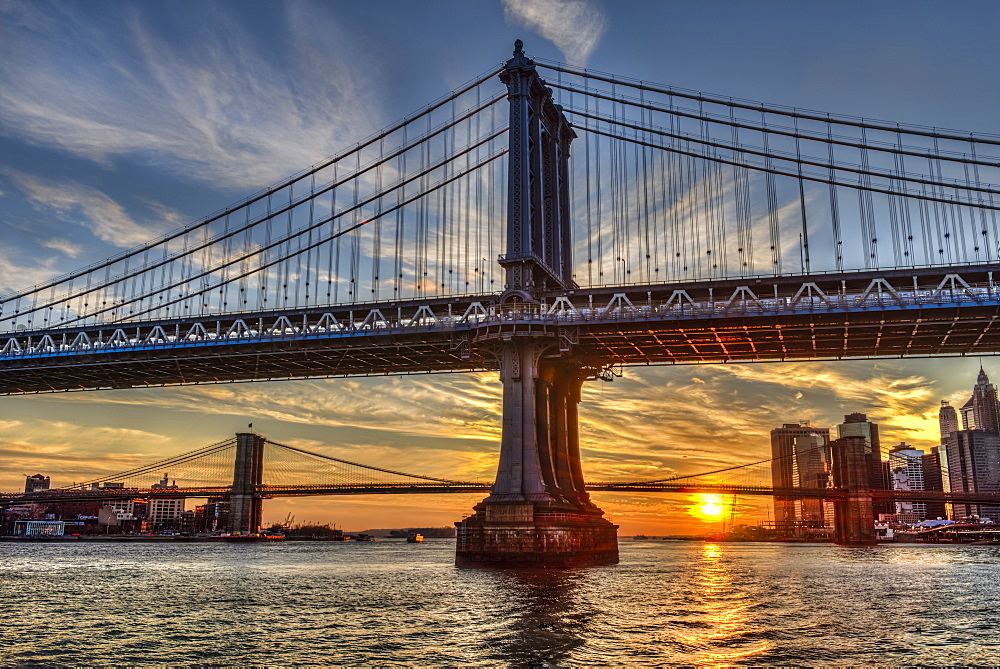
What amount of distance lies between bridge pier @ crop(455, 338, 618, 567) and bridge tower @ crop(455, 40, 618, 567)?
0.21 ft

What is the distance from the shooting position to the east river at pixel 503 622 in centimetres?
2570

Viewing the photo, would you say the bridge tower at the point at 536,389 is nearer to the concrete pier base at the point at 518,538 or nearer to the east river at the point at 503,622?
the concrete pier base at the point at 518,538

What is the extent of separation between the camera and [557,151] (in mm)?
71375

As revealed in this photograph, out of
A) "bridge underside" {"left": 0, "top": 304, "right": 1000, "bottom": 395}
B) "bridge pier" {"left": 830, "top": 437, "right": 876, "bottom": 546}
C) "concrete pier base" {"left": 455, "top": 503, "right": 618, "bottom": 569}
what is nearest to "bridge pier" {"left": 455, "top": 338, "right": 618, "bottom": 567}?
"concrete pier base" {"left": 455, "top": 503, "right": 618, "bottom": 569}

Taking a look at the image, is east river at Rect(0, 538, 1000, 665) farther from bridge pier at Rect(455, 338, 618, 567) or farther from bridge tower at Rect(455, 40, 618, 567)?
bridge tower at Rect(455, 40, 618, 567)

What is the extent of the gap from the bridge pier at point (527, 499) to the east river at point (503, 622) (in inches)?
107

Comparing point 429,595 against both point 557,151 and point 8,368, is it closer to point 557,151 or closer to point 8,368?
point 557,151

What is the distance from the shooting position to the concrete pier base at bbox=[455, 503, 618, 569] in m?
54.5

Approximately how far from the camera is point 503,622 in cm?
3170

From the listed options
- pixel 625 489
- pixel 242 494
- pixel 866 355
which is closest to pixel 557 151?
pixel 866 355

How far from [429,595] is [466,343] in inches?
859

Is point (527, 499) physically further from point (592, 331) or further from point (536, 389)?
point (592, 331)

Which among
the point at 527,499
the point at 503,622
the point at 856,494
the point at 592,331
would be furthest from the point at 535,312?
the point at 856,494

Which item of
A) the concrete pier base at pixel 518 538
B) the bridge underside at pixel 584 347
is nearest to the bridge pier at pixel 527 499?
the concrete pier base at pixel 518 538
